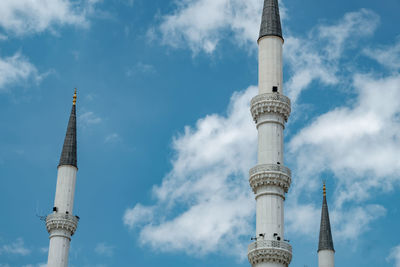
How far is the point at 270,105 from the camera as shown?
6047 centimetres

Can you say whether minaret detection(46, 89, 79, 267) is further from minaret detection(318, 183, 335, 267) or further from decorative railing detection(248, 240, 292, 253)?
minaret detection(318, 183, 335, 267)

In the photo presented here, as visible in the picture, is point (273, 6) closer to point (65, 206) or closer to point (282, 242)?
point (282, 242)

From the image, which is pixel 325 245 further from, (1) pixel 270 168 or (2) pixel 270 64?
(2) pixel 270 64

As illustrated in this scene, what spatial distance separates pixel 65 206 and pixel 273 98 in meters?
23.4

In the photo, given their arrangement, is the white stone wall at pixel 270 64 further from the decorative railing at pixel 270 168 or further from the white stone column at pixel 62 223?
the white stone column at pixel 62 223

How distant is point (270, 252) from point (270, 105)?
1142 centimetres

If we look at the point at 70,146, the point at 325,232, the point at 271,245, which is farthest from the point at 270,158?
the point at 70,146

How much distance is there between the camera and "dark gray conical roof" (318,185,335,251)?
254ft

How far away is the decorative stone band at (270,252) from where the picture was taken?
5597cm

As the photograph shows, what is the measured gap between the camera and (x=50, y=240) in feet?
237

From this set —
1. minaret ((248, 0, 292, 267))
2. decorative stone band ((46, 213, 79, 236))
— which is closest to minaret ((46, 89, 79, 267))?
decorative stone band ((46, 213, 79, 236))

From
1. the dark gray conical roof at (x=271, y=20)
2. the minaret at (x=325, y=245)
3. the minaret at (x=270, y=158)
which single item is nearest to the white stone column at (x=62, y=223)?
the minaret at (x=270, y=158)

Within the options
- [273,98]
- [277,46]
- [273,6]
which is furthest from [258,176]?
[273,6]

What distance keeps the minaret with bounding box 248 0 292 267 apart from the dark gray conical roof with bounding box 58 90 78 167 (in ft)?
71.6
